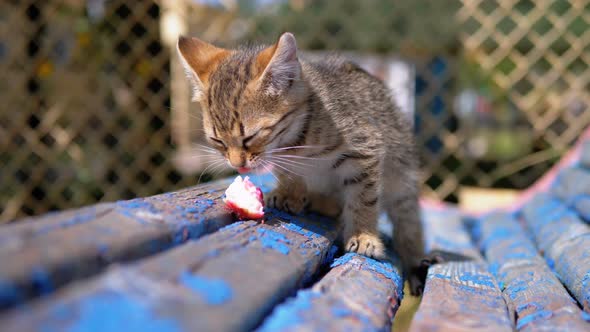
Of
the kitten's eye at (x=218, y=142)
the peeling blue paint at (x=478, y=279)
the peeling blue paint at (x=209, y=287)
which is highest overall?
the kitten's eye at (x=218, y=142)

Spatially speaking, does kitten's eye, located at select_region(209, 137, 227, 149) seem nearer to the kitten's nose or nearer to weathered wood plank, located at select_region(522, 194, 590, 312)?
the kitten's nose

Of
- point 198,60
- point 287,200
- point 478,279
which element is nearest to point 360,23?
point 198,60

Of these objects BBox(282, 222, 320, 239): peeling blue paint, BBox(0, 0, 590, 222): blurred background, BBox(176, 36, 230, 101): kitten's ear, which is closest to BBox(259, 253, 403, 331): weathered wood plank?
BBox(282, 222, 320, 239): peeling blue paint

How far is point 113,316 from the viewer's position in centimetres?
58

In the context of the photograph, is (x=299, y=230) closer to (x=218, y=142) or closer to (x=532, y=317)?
(x=218, y=142)

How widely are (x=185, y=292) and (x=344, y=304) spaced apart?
315 millimetres

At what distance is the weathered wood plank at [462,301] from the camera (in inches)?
35.7

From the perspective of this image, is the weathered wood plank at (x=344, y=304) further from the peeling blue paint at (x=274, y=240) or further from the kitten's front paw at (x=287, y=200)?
the kitten's front paw at (x=287, y=200)

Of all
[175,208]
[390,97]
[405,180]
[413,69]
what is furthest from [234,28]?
[175,208]

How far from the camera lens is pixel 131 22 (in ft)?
12.5

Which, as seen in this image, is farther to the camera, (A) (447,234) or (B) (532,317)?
(A) (447,234)

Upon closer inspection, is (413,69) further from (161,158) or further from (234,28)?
(161,158)

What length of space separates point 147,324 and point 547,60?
3.81 metres

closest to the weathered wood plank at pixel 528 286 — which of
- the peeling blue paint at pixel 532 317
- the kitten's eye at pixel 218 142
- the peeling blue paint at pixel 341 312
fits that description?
the peeling blue paint at pixel 532 317
